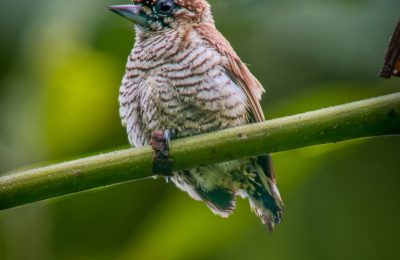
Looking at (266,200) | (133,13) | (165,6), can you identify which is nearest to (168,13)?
(165,6)

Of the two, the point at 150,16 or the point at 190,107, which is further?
the point at 150,16

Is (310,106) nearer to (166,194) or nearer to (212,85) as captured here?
(212,85)

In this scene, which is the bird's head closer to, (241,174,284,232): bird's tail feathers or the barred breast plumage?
the barred breast plumage

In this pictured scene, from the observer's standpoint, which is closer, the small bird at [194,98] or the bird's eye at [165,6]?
the small bird at [194,98]

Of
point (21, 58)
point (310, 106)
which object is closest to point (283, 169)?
point (310, 106)

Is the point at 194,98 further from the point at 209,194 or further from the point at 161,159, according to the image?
the point at 161,159

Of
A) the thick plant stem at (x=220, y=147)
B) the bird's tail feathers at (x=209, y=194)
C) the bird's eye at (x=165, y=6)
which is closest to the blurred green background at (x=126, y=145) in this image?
the bird's tail feathers at (x=209, y=194)

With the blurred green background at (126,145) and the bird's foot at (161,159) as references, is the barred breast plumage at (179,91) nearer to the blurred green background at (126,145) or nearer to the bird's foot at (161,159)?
the blurred green background at (126,145)
